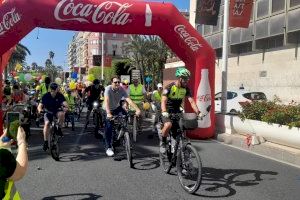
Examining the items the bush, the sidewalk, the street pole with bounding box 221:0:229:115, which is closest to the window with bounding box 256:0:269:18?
the street pole with bounding box 221:0:229:115

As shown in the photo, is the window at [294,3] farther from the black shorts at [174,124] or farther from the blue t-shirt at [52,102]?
the black shorts at [174,124]

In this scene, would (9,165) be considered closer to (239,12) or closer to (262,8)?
(239,12)

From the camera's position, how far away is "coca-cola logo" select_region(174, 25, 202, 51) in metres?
12.9

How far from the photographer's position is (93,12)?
12.2 m

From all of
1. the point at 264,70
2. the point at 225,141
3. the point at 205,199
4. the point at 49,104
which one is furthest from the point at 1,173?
the point at 264,70

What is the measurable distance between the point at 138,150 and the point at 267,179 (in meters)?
3.97

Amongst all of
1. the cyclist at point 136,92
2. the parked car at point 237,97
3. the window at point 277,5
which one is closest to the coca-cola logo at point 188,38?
the cyclist at point 136,92

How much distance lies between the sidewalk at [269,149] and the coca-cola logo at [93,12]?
439 cm

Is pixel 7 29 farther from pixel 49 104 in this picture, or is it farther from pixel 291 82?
pixel 291 82

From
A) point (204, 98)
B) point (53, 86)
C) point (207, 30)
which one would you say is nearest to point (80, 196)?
point (53, 86)

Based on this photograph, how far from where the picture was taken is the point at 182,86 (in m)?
7.97

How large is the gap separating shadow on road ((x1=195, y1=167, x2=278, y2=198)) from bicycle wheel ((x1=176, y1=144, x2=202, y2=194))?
18 centimetres

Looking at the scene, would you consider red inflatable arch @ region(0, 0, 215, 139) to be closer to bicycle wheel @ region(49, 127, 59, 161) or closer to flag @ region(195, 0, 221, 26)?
flag @ region(195, 0, 221, 26)

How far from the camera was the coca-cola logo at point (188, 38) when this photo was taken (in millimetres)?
12906
